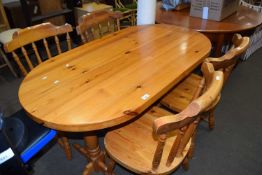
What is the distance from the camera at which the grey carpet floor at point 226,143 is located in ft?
5.17

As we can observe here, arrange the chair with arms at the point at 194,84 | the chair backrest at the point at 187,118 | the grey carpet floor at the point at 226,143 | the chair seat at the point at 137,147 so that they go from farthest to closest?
the grey carpet floor at the point at 226,143
the chair with arms at the point at 194,84
the chair seat at the point at 137,147
the chair backrest at the point at 187,118

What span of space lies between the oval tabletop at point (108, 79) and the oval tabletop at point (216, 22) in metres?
0.39

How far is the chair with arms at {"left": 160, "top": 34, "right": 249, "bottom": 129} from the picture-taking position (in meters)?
1.18

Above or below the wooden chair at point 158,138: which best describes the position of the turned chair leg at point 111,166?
below

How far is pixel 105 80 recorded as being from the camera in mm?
1152

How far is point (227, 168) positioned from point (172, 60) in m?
0.93

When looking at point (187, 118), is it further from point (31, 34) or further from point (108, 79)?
point (31, 34)

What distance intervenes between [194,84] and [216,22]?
2.70ft

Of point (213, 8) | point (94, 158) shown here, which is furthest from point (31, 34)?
point (213, 8)

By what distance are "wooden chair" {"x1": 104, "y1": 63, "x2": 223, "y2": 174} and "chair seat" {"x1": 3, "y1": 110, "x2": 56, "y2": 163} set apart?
0.35m

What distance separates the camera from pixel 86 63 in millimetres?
1319

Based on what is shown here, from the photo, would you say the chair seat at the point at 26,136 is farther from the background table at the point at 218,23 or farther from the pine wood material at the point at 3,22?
the pine wood material at the point at 3,22

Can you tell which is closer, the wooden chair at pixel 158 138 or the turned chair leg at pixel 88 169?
the wooden chair at pixel 158 138

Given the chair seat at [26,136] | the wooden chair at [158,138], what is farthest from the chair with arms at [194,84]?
the chair seat at [26,136]
